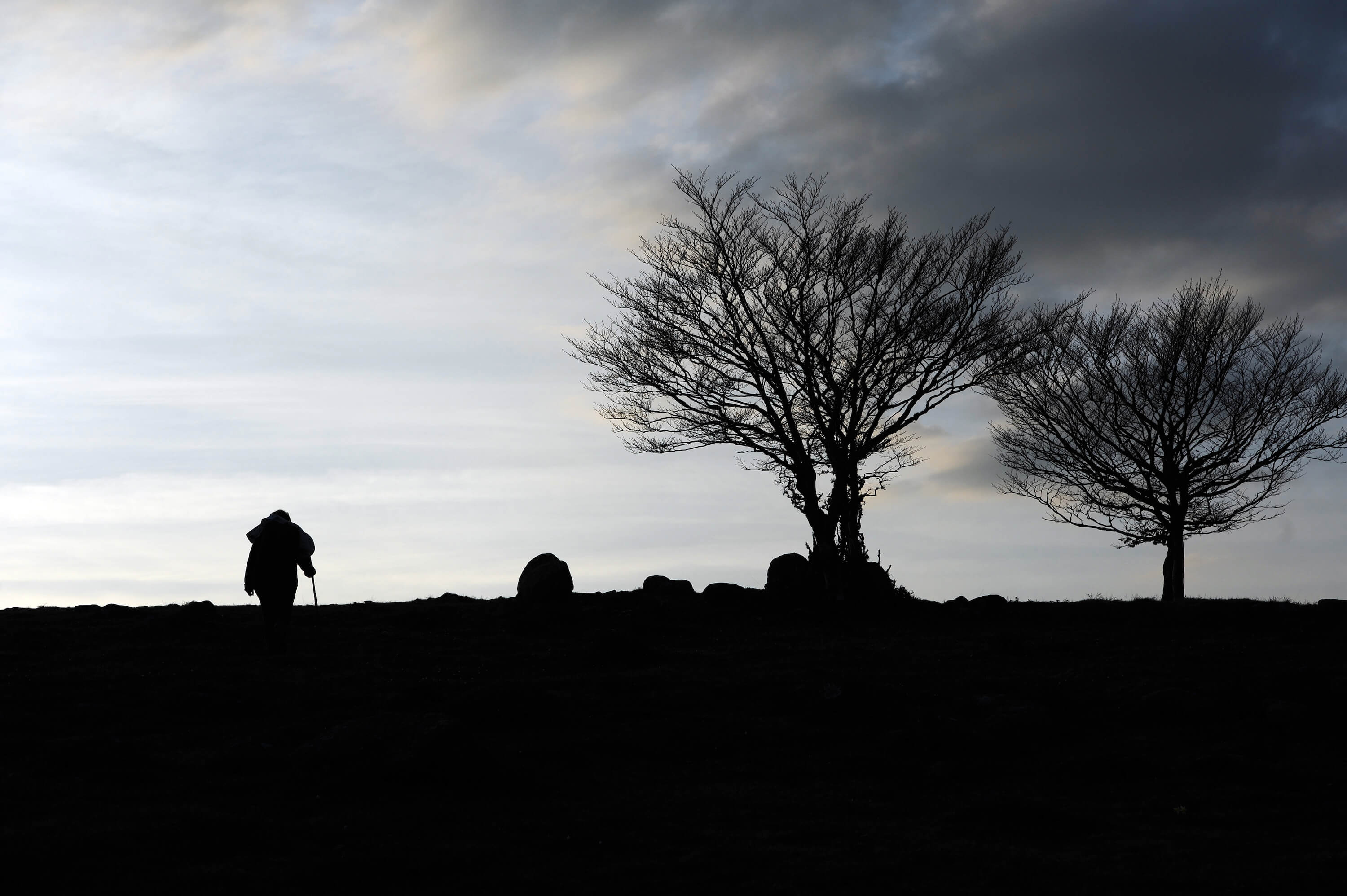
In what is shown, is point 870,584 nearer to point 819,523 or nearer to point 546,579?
point 819,523

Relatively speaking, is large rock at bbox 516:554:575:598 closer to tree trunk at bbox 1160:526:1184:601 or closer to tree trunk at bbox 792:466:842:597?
tree trunk at bbox 792:466:842:597

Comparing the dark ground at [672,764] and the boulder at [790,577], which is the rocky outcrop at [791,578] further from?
the dark ground at [672,764]

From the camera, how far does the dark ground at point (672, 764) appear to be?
10.1 m

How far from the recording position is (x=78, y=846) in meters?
10.3

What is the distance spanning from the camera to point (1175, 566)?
3372 centimetres

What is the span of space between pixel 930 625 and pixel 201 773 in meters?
16.5

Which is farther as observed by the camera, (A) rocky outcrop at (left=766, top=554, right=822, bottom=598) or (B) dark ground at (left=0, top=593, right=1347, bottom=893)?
(A) rocky outcrop at (left=766, top=554, right=822, bottom=598)

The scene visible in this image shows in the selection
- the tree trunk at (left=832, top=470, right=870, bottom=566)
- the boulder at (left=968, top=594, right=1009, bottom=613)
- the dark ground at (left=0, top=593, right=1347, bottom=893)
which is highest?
the tree trunk at (left=832, top=470, right=870, bottom=566)

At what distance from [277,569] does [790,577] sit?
1358 cm

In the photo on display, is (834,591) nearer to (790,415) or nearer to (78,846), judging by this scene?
(790,415)

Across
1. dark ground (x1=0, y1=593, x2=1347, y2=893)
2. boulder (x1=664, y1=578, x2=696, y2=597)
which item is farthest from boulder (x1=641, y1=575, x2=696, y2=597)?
dark ground (x1=0, y1=593, x2=1347, y2=893)

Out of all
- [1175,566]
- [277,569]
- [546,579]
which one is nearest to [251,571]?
[277,569]

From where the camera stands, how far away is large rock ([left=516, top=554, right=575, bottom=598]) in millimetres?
27062

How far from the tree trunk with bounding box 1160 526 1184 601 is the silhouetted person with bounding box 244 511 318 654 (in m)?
24.3
